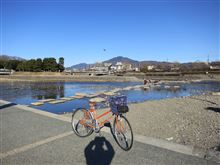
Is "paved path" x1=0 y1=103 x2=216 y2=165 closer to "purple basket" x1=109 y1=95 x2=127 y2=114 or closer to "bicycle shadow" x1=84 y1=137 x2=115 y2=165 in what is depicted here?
"bicycle shadow" x1=84 y1=137 x2=115 y2=165

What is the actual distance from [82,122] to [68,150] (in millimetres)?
1241

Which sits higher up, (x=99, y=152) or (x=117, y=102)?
(x=117, y=102)

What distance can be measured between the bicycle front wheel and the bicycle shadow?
0.90 ft

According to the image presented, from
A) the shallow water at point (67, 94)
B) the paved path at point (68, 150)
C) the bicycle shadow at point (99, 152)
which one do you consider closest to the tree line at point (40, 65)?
the shallow water at point (67, 94)

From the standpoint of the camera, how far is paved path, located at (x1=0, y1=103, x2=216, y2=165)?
13.0 ft

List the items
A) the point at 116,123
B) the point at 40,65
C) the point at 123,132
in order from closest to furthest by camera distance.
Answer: the point at 123,132 → the point at 116,123 → the point at 40,65

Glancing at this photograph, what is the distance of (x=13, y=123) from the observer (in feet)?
23.4

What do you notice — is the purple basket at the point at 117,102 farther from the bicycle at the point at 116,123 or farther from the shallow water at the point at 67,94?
the shallow water at the point at 67,94

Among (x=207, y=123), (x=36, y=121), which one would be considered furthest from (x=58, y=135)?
(x=207, y=123)

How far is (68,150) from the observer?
14.9ft

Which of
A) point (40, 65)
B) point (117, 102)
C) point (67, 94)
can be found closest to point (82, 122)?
point (117, 102)

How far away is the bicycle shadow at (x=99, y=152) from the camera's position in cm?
397

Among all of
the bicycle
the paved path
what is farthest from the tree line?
the bicycle

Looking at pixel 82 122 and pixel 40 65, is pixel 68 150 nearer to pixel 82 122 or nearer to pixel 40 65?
pixel 82 122
